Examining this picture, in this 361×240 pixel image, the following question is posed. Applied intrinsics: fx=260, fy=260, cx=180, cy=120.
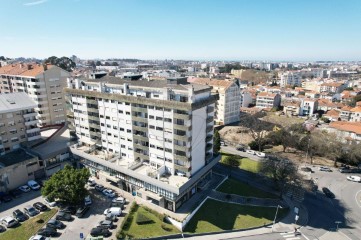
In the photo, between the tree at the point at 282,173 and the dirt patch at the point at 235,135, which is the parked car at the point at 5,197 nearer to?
the tree at the point at 282,173

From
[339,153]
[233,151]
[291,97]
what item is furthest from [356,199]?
[291,97]

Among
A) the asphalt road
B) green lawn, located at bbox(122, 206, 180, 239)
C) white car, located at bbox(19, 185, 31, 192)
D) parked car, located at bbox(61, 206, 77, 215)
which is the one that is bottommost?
the asphalt road

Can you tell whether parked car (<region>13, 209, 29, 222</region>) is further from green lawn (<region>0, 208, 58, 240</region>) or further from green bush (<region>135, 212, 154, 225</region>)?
green bush (<region>135, 212, 154, 225</region>)

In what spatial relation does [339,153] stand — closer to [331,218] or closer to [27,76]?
[331,218]

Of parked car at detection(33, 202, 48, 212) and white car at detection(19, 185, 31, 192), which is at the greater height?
white car at detection(19, 185, 31, 192)

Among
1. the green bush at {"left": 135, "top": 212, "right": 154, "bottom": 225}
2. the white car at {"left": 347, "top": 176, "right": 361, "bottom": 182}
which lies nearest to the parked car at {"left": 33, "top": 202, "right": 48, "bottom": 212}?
the green bush at {"left": 135, "top": 212, "right": 154, "bottom": 225}

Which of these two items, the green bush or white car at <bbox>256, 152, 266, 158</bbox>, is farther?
white car at <bbox>256, 152, 266, 158</bbox>
